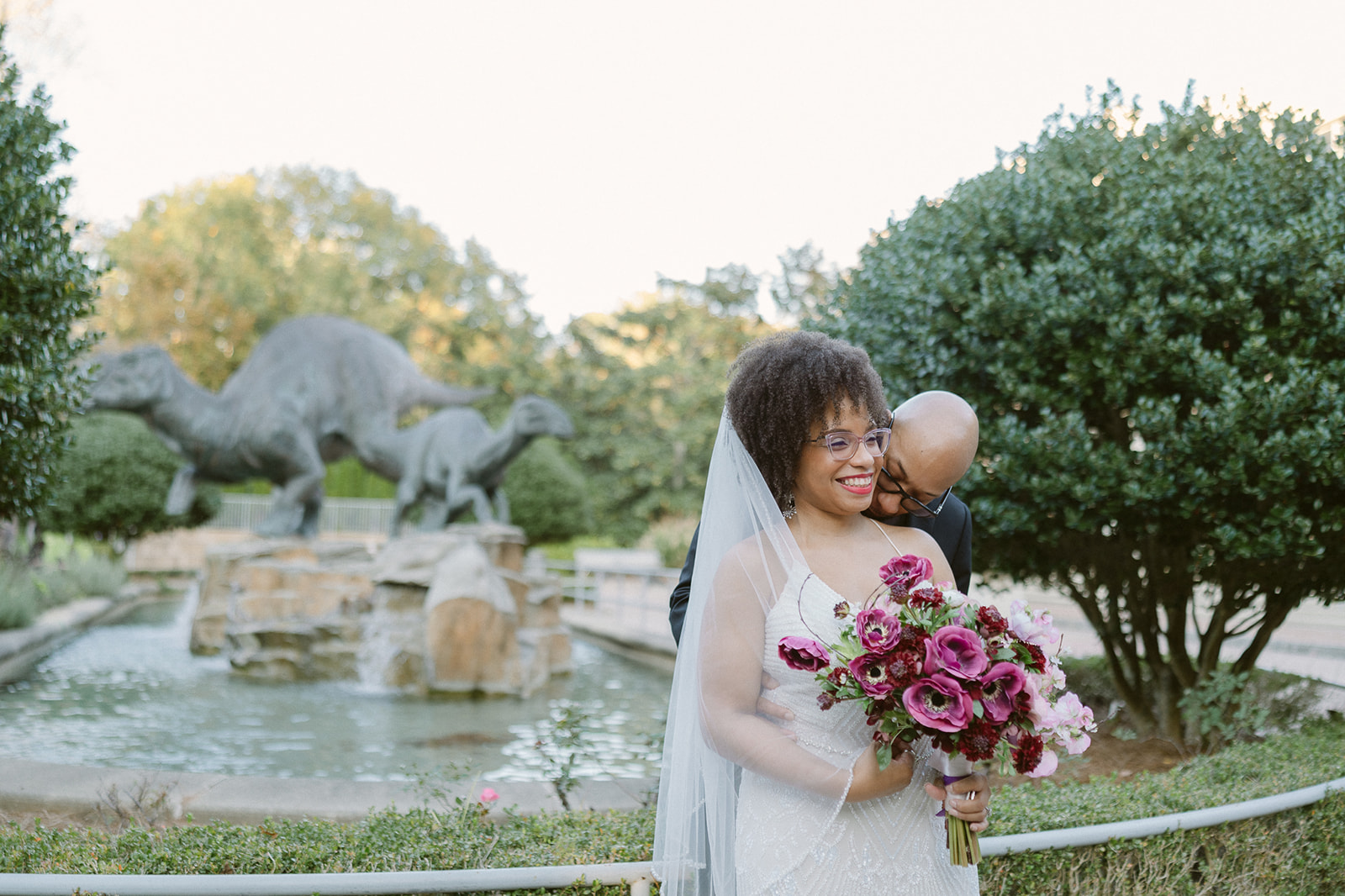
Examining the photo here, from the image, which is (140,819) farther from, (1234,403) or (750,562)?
(1234,403)

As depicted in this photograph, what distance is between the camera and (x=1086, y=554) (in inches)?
245

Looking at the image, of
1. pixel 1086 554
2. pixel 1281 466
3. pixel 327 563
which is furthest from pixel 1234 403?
pixel 327 563

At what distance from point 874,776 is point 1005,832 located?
1.86 metres

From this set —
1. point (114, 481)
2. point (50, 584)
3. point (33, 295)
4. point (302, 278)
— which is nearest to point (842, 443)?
point (33, 295)

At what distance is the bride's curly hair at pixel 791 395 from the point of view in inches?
82.3

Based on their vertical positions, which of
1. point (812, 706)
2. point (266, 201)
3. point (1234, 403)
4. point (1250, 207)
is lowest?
point (812, 706)

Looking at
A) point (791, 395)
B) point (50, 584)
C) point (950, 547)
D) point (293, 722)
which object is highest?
point (791, 395)

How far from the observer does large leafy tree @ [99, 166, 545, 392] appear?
29.5 meters

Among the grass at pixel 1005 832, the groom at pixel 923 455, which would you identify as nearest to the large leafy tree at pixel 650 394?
the grass at pixel 1005 832

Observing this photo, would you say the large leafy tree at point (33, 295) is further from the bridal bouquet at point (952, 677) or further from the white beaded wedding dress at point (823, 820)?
the bridal bouquet at point (952, 677)

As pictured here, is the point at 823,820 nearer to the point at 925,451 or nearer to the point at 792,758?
the point at 792,758

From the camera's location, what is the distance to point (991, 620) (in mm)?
1761

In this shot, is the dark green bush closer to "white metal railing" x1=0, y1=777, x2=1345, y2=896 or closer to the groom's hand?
"white metal railing" x1=0, y1=777, x2=1345, y2=896

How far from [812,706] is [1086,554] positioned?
4.84 metres
